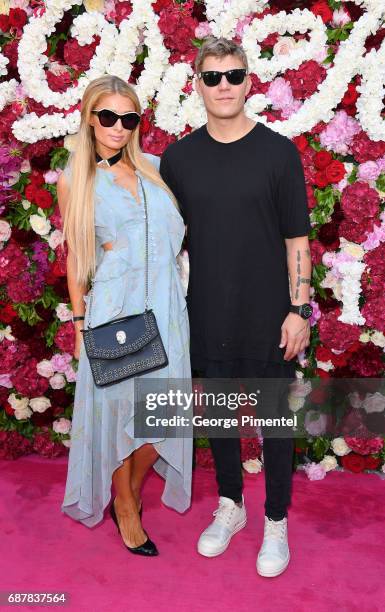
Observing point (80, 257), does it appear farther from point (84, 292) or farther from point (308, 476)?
point (308, 476)

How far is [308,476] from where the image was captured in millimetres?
4812

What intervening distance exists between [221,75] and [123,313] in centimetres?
127

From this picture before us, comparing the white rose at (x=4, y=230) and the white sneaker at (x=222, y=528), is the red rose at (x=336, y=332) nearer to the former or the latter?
the white sneaker at (x=222, y=528)

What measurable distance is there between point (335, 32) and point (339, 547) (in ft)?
10.3

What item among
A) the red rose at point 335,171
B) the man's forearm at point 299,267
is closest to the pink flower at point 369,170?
the red rose at point 335,171

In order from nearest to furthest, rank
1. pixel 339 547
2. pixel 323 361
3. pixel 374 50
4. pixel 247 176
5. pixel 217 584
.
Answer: pixel 247 176 < pixel 217 584 < pixel 339 547 < pixel 374 50 < pixel 323 361

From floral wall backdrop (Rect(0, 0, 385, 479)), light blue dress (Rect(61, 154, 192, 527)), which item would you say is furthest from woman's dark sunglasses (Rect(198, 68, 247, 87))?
floral wall backdrop (Rect(0, 0, 385, 479))

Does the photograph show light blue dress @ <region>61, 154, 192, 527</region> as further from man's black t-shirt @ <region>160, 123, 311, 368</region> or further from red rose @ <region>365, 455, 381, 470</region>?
red rose @ <region>365, 455, 381, 470</region>

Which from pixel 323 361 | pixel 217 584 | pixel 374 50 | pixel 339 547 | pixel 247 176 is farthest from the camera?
pixel 323 361

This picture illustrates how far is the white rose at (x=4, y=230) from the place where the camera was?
4.86m

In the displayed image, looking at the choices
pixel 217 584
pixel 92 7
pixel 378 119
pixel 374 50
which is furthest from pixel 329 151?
pixel 217 584

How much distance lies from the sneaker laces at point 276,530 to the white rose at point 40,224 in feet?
8.13

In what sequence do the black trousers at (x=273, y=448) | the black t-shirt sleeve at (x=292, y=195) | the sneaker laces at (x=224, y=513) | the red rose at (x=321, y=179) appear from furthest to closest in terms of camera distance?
the red rose at (x=321, y=179), the sneaker laces at (x=224, y=513), the black trousers at (x=273, y=448), the black t-shirt sleeve at (x=292, y=195)

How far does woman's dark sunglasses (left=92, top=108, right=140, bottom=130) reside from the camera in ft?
11.0
